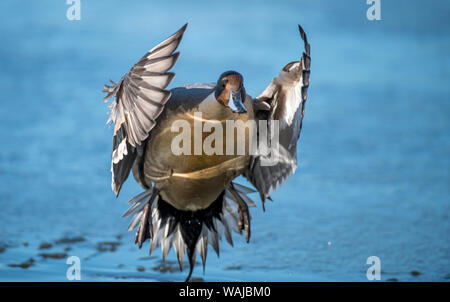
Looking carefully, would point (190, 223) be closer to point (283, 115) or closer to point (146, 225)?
point (146, 225)

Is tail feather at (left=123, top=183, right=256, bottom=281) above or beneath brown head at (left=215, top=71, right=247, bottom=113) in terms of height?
beneath

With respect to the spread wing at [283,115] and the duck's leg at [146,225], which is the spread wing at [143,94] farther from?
the spread wing at [283,115]

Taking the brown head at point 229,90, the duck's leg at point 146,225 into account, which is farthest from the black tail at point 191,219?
the brown head at point 229,90

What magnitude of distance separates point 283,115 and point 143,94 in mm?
967

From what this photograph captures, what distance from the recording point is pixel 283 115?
4.62m

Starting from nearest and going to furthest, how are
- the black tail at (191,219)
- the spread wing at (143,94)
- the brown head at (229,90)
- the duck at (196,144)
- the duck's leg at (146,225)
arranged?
the spread wing at (143,94) → the duck at (196,144) → the brown head at (229,90) → the duck's leg at (146,225) → the black tail at (191,219)

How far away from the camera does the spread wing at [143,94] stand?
3873 mm

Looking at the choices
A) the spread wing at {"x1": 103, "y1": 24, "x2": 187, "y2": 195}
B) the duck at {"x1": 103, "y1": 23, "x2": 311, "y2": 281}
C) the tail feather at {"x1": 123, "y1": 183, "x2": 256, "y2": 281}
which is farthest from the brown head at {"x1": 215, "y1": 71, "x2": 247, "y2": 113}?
the tail feather at {"x1": 123, "y1": 183, "x2": 256, "y2": 281}

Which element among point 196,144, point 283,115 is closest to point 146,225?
point 196,144

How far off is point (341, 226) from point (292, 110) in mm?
1730

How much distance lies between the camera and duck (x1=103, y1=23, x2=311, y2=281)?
161 inches

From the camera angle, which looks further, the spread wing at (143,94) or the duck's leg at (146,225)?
the duck's leg at (146,225)

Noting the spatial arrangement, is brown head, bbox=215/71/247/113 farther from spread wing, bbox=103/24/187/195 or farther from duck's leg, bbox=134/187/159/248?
duck's leg, bbox=134/187/159/248

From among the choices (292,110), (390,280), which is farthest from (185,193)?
(390,280)
